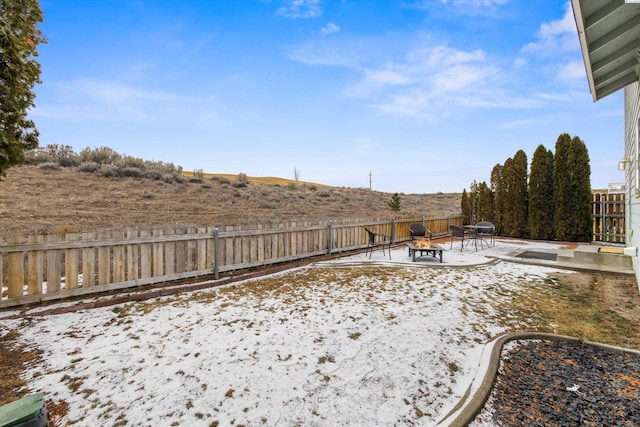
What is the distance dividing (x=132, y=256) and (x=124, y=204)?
339 inches

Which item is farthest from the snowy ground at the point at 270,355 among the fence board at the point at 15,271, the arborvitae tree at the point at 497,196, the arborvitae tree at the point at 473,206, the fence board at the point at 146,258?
the arborvitae tree at the point at 473,206

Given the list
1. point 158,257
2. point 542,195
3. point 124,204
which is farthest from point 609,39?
point 124,204

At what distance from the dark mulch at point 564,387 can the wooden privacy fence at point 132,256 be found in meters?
5.35

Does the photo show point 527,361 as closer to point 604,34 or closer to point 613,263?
point 604,34

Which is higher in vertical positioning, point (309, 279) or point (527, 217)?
point (527, 217)

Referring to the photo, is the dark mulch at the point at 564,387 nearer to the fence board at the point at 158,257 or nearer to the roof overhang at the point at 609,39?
the roof overhang at the point at 609,39

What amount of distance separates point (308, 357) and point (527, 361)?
2.51 meters

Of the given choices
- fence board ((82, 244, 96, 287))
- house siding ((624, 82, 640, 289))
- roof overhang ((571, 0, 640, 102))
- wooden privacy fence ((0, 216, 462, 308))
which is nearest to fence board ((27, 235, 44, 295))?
wooden privacy fence ((0, 216, 462, 308))

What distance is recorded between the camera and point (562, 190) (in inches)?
458

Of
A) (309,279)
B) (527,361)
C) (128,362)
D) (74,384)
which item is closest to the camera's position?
(74,384)

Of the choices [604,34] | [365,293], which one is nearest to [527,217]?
[604,34]

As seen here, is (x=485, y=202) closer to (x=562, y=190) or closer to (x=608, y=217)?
(x=562, y=190)

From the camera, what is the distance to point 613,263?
690cm

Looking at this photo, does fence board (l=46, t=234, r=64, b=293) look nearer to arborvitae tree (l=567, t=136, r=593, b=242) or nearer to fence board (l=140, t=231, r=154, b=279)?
fence board (l=140, t=231, r=154, b=279)
